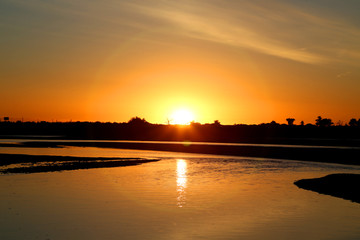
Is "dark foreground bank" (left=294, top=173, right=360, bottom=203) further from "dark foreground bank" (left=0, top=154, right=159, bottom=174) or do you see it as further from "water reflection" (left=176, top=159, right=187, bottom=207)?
"dark foreground bank" (left=0, top=154, right=159, bottom=174)

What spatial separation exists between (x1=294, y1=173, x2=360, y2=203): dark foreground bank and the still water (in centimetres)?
118

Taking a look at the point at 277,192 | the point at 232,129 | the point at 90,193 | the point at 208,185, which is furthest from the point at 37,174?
the point at 232,129

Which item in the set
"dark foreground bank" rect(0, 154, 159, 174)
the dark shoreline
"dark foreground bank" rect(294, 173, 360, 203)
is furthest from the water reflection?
the dark shoreline

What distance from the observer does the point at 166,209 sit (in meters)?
24.8

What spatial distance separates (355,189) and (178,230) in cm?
1772

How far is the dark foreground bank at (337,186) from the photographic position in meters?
30.7

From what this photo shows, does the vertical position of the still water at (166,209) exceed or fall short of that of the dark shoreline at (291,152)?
it falls short

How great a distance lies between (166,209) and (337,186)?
15.3 metres

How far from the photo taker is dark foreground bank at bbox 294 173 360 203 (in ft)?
101

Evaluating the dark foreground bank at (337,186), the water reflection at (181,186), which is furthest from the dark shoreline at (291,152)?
the water reflection at (181,186)

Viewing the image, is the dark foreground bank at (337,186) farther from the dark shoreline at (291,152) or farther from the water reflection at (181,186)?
the dark shoreline at (291,152)

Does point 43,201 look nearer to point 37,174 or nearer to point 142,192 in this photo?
point 142,192

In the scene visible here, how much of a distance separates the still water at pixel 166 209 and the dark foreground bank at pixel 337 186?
118 cm

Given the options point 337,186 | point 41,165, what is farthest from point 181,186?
point 41,165
